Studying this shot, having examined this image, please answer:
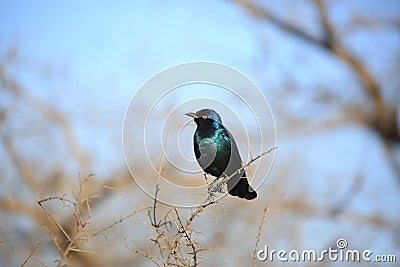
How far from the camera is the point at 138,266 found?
32.5 feet

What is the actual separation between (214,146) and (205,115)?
14 cm

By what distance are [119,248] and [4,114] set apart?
2717 mm

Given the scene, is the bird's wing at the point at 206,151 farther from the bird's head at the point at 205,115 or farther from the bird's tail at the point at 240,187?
the bird's tail at the point at 240,187

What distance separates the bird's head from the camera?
7.63ft

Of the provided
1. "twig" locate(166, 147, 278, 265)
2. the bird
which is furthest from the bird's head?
"twig" locate(166, 147, 278, 265)

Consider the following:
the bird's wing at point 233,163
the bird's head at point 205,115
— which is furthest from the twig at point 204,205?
the bird's head at point 205,115

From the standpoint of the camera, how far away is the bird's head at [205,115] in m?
2.33

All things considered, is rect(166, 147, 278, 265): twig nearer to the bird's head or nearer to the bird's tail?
the bird's tail

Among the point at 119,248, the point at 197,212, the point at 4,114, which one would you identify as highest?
the point at 4,114

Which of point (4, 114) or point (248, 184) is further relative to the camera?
point (4, 114)

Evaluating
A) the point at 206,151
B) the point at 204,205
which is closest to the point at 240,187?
the point at 204,205

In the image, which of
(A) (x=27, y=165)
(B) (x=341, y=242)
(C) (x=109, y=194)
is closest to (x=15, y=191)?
(A) (x=27, y=165)

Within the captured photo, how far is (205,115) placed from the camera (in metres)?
2.34

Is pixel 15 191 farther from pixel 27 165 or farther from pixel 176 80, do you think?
pixel 176 80
